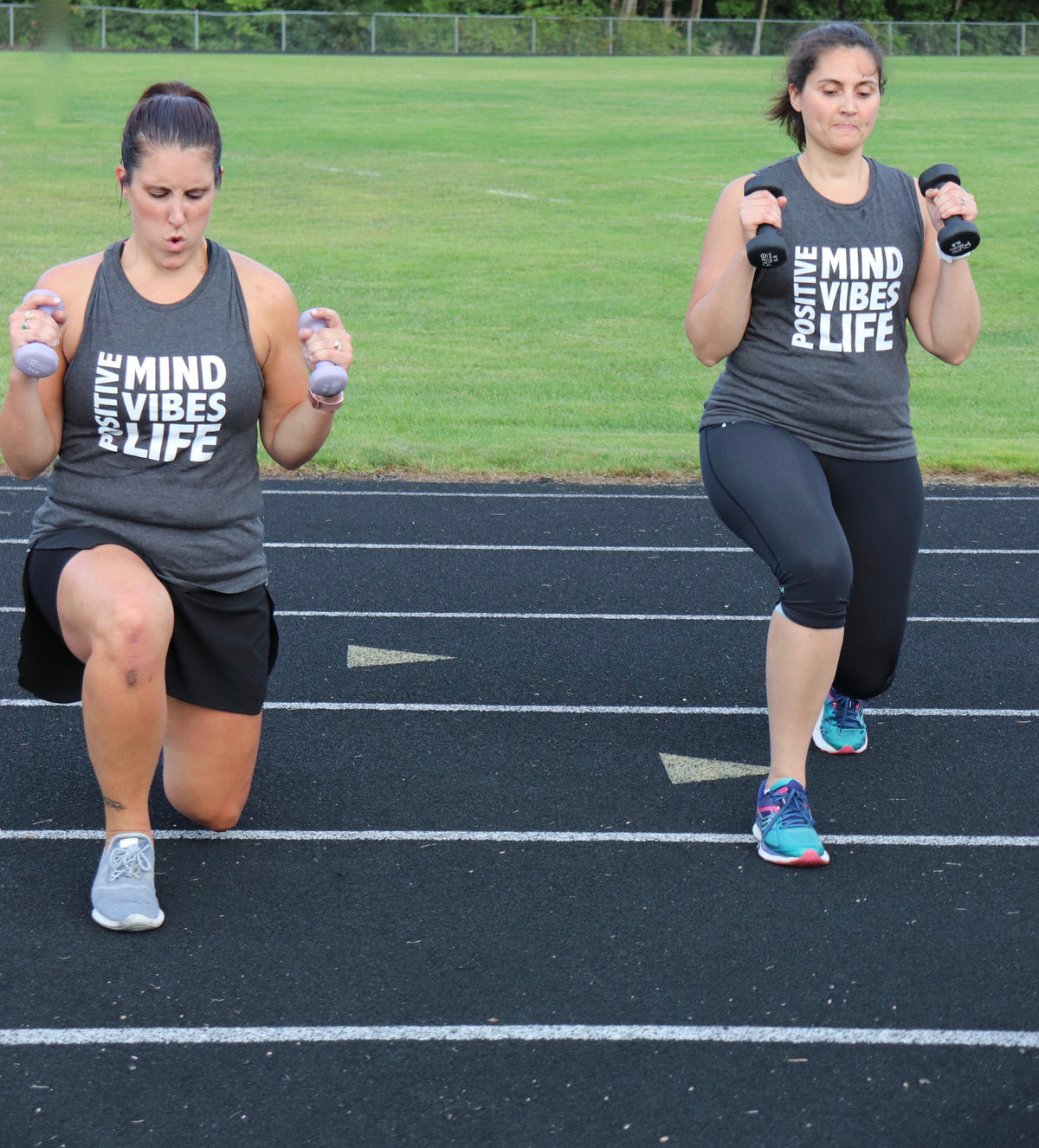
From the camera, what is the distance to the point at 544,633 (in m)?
5.64

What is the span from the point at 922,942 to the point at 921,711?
A: 1591 mm

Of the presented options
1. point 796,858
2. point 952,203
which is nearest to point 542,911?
point 796,858

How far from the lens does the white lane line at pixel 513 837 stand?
3961mm

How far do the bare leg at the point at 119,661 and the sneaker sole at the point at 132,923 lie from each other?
207mm

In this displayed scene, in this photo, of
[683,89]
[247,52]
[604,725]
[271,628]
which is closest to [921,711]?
[604,725]

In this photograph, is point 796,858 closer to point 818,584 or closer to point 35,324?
point 818,584

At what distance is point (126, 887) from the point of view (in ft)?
11.4

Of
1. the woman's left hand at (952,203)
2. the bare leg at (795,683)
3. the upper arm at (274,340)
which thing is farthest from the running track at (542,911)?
the woman's left hand at (952,203)

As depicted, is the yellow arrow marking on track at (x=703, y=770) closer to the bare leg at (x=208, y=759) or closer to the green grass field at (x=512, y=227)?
the bare leg at (x=208, y=759)

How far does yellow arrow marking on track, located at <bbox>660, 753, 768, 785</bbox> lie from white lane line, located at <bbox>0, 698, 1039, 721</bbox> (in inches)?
14.7

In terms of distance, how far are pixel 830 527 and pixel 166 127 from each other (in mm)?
1837

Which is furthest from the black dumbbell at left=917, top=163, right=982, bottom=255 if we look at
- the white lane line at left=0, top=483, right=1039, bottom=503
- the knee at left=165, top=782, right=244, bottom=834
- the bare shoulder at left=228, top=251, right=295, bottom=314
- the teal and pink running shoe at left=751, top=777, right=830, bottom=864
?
the white lane line at left=0, top=483, right=1039, bottom=503

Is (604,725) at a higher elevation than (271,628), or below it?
below

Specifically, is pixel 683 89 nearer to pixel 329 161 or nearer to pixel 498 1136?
→ pixel 329 161
